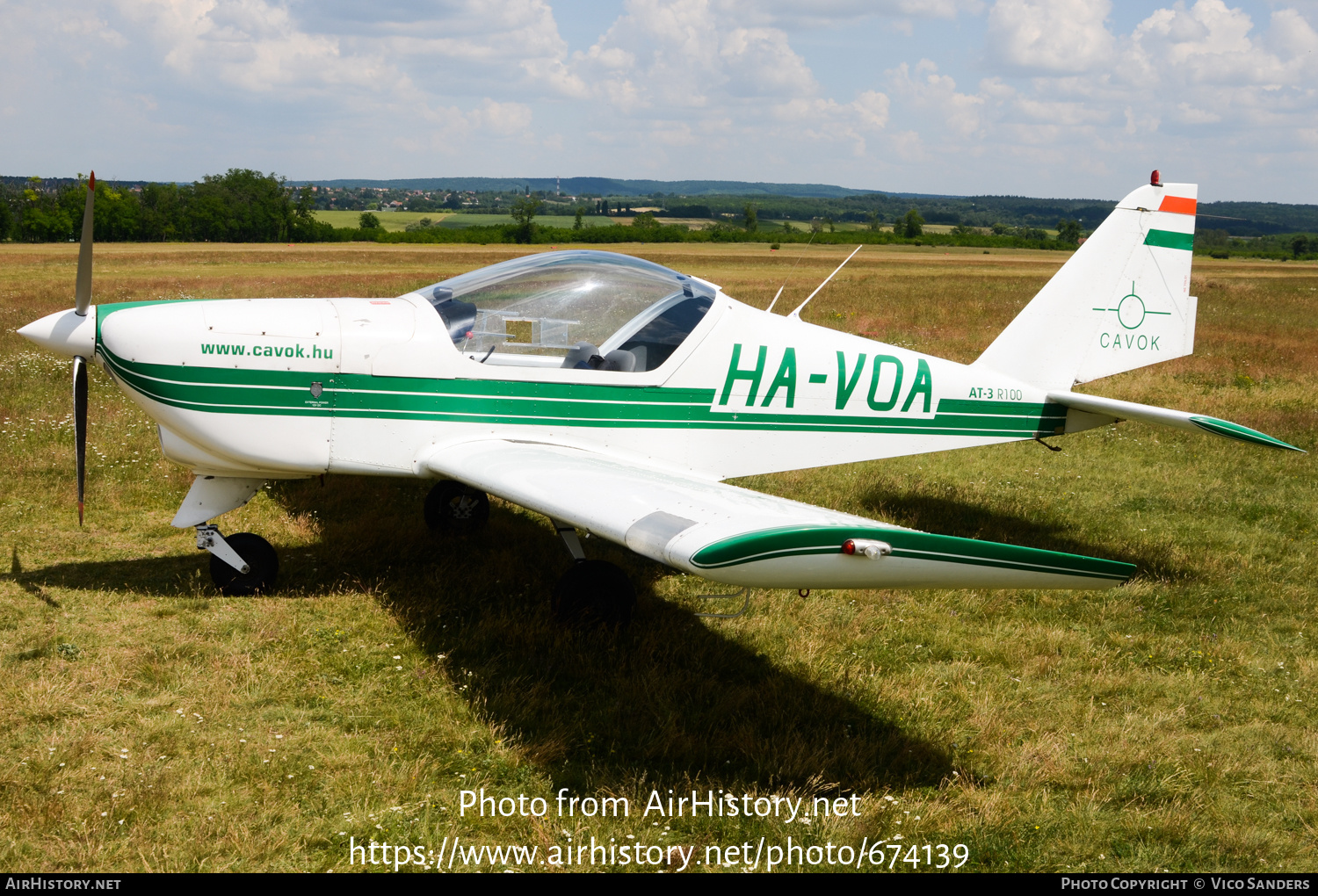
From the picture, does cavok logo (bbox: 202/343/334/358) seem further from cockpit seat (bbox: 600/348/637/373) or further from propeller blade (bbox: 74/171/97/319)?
cockpit seat (bbox: 600/348/637/373)

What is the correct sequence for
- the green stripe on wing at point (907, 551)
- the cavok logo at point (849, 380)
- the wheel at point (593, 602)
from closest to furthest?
1. the green stripe on wing at point (907, 551)
2. the wheel at point (593, 602)
3. the cavok logo at point (849, 380)

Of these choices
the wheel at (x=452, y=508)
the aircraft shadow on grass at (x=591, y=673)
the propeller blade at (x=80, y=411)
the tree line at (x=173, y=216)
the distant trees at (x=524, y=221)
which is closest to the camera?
the aircraft shadow on grass at (x=591, y=673)

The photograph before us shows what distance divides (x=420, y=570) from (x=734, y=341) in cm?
285

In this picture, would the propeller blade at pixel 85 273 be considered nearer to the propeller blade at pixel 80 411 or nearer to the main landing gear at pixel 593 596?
the propeller blade at pixel 80 411

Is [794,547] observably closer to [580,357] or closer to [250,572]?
[580,357]

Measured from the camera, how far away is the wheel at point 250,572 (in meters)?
5.91

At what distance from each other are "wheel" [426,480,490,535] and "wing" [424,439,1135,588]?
9.35 feet

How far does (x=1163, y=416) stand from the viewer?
6.34m

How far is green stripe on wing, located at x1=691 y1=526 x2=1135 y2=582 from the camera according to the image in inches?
133

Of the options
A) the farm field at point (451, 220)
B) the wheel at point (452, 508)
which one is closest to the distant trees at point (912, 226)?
the farm field at point (451, 220)

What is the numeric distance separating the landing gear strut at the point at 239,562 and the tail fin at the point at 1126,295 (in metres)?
5.75

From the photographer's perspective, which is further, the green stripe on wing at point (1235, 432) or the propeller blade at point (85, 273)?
the green stripe on wing at point (1235, 432)
